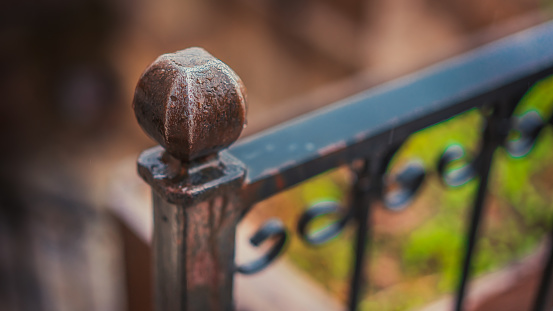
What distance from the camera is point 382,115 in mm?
972

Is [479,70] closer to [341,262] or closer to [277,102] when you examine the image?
[341,262]

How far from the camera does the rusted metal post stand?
68 centimetres

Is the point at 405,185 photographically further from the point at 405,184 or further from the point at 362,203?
the point at 362,203

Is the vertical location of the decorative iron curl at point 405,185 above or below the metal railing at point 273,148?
below

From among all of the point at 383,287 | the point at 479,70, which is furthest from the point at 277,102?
the point at 479,70

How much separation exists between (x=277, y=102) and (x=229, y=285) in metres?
4.91

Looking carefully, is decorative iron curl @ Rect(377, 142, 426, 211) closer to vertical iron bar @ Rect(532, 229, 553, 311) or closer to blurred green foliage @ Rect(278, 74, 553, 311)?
vertical iron bar @ Rect(532, 229, 553, 311)

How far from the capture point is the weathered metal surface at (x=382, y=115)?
34.5 inches

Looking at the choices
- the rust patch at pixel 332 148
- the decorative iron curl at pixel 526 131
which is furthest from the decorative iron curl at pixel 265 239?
the decorative iron curl at pixel 526 131

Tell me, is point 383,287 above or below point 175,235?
below

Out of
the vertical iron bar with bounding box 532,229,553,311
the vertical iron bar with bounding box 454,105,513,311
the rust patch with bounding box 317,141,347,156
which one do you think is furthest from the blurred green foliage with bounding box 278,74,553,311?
the rust patch with bounding box 317,141,347,156

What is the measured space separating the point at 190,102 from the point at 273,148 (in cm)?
24

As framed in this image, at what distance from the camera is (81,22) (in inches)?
230

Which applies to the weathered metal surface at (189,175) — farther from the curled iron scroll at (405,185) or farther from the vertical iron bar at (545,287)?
the vertical iron bar at (545,287)
